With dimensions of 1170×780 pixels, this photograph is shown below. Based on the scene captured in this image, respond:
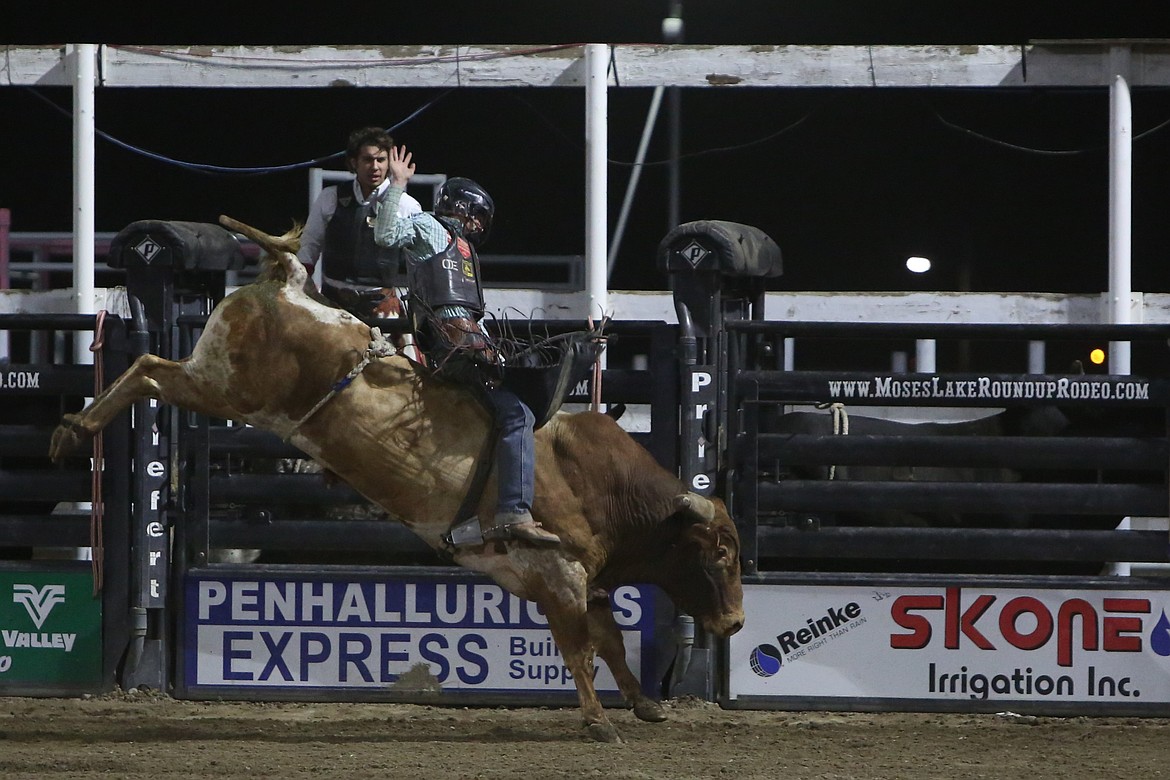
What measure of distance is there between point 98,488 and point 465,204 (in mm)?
2220

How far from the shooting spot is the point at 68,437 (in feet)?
19.0

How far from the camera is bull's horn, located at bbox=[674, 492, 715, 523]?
19.6 feet

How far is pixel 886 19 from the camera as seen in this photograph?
1209cm

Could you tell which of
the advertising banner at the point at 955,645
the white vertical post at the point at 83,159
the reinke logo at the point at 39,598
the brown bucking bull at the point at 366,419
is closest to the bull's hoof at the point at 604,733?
the brown bucking bull at the point at 366,419

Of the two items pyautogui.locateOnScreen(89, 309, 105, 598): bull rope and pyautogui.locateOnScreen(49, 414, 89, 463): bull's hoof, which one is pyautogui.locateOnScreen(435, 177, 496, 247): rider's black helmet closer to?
pyautogui.locateOnScreen(49, 414, 89, 463): bull's hoof

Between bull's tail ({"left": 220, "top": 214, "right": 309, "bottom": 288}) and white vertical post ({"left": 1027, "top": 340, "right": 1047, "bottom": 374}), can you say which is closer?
bull's tail ({"left": 220, "top": 214, "right": 309, "bottom": 288})

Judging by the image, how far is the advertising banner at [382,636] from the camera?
666 centimetres

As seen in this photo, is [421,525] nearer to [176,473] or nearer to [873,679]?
[176,473]

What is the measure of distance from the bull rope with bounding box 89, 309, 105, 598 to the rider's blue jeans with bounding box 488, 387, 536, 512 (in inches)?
78.5

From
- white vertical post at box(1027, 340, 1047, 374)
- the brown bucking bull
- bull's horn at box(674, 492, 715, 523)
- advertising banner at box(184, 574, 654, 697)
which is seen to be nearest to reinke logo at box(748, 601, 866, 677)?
advertising banner at box(184, 574, 654, 697)

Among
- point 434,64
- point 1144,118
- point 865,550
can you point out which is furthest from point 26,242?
point 1144,118

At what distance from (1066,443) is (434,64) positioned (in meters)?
4.19

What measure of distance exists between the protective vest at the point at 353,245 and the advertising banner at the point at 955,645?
81.6 inches

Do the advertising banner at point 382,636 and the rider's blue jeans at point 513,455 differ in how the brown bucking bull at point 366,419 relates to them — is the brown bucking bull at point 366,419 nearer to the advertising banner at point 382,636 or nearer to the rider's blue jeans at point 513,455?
the rider's blue jeans at point 513,455
